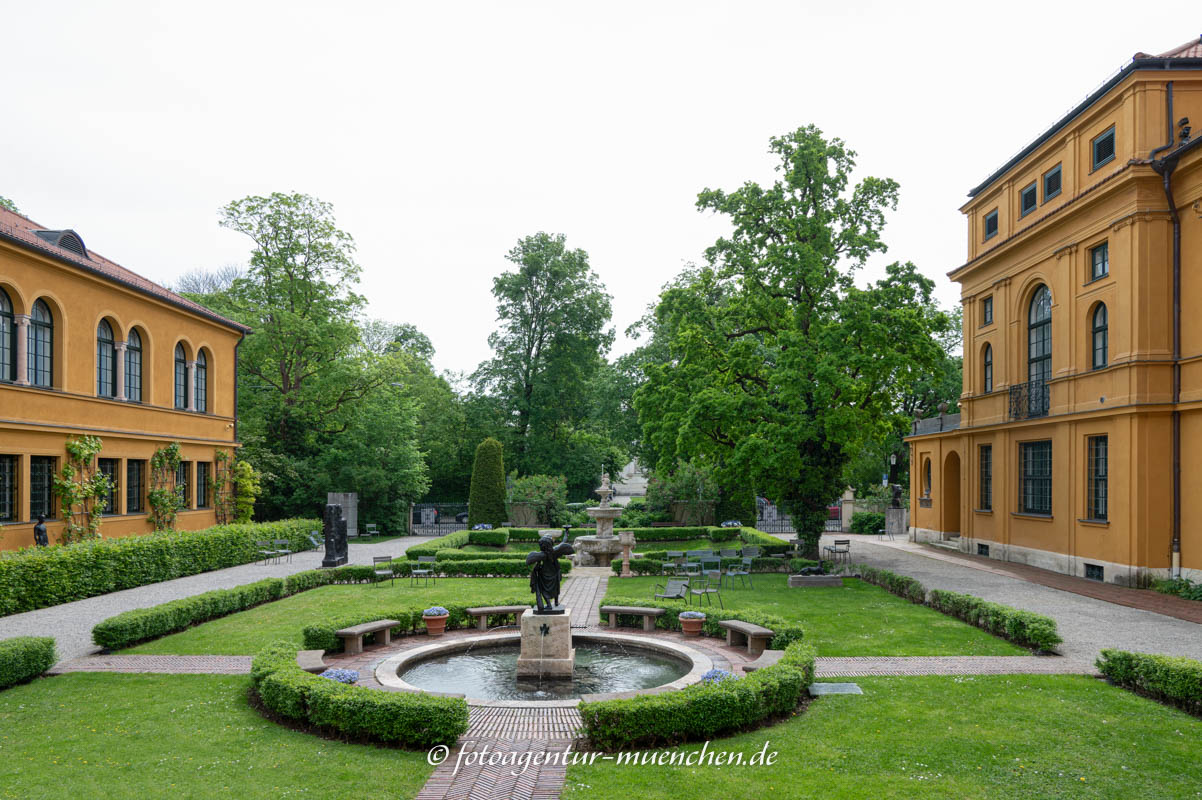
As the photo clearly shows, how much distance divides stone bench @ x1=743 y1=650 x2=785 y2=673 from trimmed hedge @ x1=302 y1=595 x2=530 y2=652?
550 cm

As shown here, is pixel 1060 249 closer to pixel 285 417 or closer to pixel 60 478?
pixel 60 478

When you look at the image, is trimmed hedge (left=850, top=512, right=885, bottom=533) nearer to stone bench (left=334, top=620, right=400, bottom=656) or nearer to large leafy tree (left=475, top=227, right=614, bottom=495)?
large leafy tree (left=475, top=227, right=614, bottom=495)

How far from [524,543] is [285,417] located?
14.0m

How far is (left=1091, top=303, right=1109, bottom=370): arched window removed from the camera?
21.3m

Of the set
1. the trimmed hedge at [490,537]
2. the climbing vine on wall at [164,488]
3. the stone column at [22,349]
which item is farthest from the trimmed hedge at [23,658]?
the trimmed hedge at [490,537]

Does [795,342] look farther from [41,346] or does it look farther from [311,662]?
[41,346]

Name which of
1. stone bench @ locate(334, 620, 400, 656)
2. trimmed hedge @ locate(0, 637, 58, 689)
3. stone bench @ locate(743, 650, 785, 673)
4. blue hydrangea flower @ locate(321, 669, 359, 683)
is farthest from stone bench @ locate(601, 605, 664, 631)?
trimmed hedge @ locate(0, 637, 58, 689)

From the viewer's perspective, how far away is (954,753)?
8.20 m

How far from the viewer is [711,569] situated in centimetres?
2141

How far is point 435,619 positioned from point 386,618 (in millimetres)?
865

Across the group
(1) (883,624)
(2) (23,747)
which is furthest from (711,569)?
(2) (23,747)

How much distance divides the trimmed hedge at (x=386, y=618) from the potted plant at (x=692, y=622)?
10.2ft

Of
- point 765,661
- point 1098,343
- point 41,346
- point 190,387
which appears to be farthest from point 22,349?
point 1098,343

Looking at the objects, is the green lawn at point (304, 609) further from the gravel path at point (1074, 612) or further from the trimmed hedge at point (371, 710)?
the gravel path at point (1074, 612)
